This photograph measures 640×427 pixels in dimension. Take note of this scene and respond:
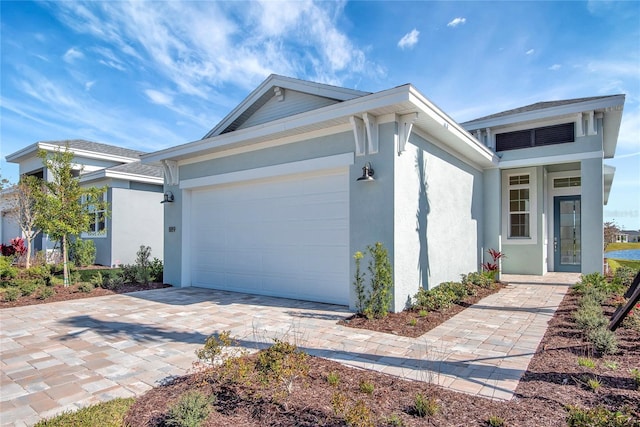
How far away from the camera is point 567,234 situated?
11.9 meters

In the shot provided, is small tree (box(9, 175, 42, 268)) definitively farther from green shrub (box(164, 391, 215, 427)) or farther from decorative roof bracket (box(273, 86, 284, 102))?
green shrub (box(164, 391, 215, 427))

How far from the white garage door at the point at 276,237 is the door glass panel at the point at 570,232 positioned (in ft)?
31.6

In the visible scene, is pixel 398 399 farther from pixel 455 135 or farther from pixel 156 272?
pixel 156 272

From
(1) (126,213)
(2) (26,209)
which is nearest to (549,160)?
(1) (126,213)

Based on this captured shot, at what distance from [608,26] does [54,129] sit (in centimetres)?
2002

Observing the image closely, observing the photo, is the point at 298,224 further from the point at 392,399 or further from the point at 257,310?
the point at 392,399

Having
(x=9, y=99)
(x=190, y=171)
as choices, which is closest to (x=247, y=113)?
(x=190, y=171)

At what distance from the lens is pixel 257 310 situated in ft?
20.9

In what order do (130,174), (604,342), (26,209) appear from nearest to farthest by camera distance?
(604,342), (26,209), (130,174)

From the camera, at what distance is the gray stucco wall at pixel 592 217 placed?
28.9ft

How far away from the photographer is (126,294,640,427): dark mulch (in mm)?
2584

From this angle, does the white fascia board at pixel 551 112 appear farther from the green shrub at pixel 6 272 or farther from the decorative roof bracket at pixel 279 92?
the green shrub at pixel 6 272

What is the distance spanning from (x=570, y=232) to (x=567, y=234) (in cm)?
11

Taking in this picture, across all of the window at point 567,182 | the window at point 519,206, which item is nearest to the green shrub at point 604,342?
the window at point 519,206
